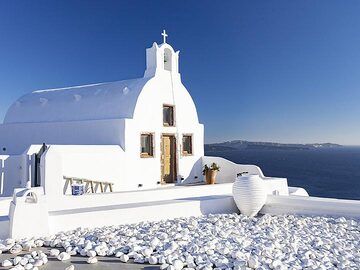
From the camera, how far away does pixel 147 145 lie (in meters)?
13.6

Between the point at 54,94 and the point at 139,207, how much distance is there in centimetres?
1017

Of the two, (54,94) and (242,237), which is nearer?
(242,237)

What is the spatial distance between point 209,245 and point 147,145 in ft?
26.4

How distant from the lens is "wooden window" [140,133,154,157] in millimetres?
13388

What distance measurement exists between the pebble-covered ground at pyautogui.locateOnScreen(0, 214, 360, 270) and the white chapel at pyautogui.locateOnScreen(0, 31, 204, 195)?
4.64 m

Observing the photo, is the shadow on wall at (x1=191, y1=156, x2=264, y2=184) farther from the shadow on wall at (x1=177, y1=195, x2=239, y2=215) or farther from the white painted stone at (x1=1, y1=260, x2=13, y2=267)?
the white painted stone at (x1=1, y1=260, x2=13, y2=267)

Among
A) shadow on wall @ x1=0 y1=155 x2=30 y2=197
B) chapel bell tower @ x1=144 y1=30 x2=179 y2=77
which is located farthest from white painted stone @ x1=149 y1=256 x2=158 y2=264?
chapel bell tower @ x1=144 y1=30 x2=179 y2=77

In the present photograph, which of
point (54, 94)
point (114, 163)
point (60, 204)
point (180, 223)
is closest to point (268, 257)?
point (180, 223)

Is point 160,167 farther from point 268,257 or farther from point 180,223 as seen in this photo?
point 268,257

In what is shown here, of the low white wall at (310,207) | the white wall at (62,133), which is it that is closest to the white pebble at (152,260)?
the low white wall at (310,207)

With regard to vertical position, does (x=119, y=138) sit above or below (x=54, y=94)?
below

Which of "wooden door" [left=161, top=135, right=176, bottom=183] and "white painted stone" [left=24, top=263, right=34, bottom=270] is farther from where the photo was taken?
"wooden door" [left=161, top=135, right=176, bottom=183]

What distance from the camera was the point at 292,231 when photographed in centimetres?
722

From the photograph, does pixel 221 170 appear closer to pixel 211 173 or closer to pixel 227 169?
pixel 227 169
